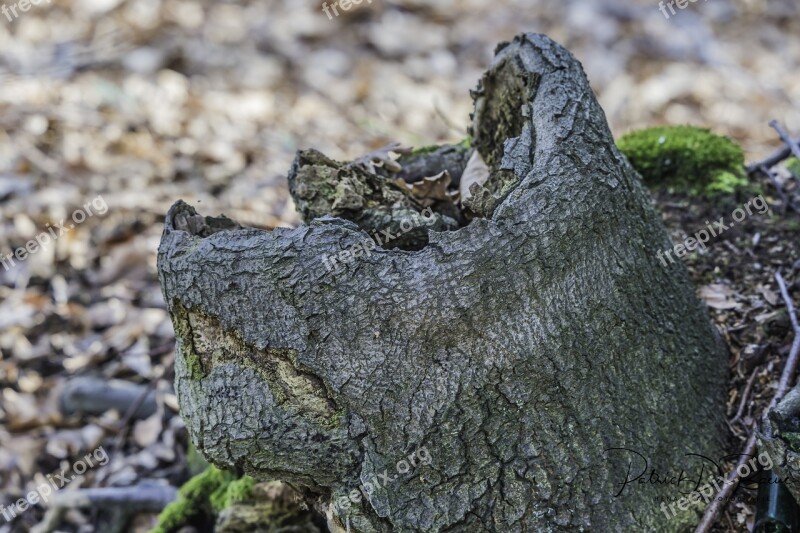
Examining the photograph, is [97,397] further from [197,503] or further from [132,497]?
[197,503]

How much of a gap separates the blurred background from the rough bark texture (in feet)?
6.57

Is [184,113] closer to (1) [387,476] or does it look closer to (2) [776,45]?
(1) [387,476]

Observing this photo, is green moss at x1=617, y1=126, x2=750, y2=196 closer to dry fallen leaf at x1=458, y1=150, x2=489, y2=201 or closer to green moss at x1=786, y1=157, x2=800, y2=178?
green moss at x1=786, y1=157, x2=800, y2=178

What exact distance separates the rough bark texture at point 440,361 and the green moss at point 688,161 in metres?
1.60

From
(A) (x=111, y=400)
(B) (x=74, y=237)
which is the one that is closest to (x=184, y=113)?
(B) (x=74, y=237)

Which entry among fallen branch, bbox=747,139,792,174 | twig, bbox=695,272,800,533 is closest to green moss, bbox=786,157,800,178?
fallen branch, bbox=747,139,792,174

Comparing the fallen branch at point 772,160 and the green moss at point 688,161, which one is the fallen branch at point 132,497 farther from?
the fallen branch at point 772,160

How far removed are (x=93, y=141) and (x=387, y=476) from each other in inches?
205

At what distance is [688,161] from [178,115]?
4717 millimetres

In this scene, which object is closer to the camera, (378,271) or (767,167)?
(378,271)

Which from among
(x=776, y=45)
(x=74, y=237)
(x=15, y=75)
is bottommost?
(x=74, y=237)

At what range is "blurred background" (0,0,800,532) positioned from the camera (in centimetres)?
430

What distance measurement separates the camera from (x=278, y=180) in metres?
5.88

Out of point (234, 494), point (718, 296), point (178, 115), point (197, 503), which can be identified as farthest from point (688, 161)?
point (178, 115)
